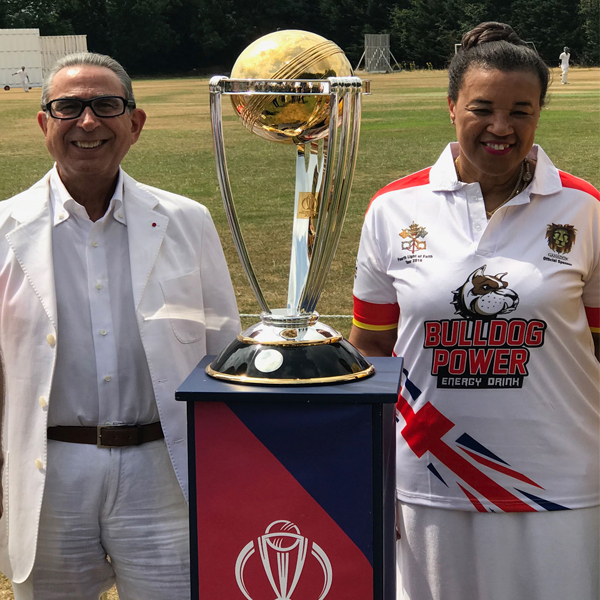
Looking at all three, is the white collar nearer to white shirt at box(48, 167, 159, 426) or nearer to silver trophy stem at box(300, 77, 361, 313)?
white shirt at box(48, 167, 159, 426)

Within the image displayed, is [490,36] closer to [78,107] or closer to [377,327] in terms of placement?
[377,327]

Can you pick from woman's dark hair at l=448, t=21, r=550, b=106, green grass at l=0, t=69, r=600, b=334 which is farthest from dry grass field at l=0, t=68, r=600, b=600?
woman's dark hair at l=448, t=21, r=550, b=106

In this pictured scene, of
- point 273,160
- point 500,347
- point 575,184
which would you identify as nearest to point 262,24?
point 273,160

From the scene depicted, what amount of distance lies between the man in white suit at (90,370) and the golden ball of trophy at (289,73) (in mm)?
594

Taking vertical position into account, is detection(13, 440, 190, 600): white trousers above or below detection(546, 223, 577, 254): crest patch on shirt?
below

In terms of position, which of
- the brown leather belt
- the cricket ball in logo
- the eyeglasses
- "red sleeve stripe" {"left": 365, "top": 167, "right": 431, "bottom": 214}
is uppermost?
the eyeglasses

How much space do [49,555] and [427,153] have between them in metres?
13.8

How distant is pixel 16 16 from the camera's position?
47.5 m

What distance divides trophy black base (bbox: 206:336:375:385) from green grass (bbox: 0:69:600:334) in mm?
431

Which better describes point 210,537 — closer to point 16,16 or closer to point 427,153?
point 427,153

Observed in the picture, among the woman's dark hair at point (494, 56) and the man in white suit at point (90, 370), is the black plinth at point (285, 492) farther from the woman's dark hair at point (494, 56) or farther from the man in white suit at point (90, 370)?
the woman's dark hair at point (494, 56)

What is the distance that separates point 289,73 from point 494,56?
52 cm

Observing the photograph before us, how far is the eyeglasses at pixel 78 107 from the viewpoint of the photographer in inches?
79.0

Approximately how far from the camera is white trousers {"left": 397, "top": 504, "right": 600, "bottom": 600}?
179 cm
